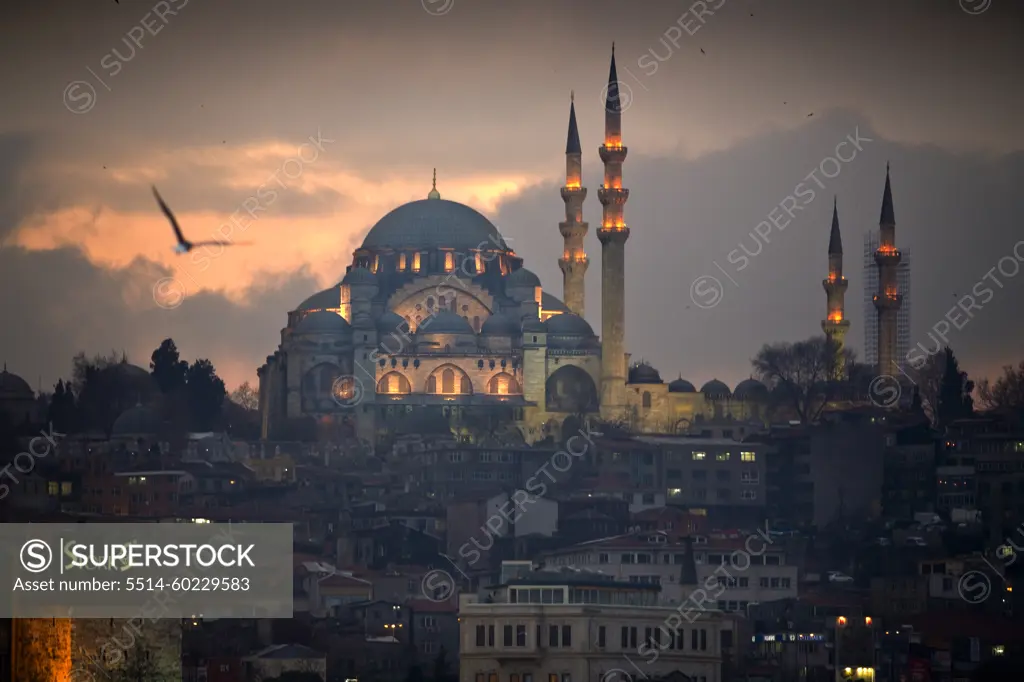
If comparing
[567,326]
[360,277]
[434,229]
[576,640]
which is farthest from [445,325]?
[576,640]

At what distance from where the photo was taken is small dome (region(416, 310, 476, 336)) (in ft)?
326

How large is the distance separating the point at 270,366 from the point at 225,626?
48762 millimetres

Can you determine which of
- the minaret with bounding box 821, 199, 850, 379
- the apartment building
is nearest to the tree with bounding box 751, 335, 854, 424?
the minaret with bounding box 821, 199, 850, 379

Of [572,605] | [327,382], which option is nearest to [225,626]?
[572,605]

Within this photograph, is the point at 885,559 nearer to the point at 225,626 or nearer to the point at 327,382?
the point at 225,626

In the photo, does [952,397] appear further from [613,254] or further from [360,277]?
[360,277]

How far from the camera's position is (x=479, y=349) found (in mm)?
99062

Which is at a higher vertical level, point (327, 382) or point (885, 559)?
point (327, 382)

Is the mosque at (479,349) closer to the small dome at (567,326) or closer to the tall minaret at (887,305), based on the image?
the small dome at (567,326)

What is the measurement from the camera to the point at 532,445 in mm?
85938

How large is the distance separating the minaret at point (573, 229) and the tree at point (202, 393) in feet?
43.5

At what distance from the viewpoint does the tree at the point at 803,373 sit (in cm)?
9356

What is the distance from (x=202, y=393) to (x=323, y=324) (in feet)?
26.4

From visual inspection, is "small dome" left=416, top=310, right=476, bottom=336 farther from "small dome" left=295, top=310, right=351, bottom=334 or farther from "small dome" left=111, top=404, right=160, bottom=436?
"small dome" left=111, top=404, right=160, bottom=436
